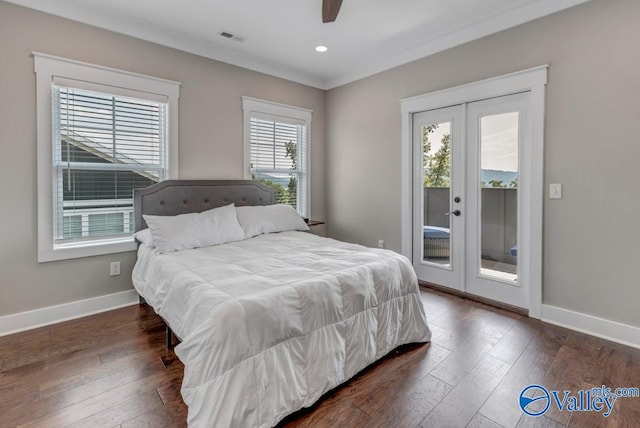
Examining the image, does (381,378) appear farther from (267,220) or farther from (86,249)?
(86,249)

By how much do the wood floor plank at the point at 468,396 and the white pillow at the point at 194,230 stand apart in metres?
2.16

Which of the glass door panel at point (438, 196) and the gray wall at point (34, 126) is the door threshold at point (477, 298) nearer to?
the glass door panel at point (438, 196)

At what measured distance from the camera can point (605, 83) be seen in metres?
2.47

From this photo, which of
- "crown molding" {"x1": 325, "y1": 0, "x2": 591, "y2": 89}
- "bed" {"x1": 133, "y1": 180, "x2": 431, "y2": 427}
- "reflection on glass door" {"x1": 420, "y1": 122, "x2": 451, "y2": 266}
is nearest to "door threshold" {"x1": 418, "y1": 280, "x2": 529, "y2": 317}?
"reflection on glass door" {"x1": 420, "y1": 122, "x2": 451, "y2": 266}

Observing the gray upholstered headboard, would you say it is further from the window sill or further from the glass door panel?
the glass door panel

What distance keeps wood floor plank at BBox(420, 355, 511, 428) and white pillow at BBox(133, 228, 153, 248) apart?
246 centimetres

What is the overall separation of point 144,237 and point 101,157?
0.90 m

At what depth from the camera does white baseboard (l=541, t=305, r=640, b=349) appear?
2412 millimetres

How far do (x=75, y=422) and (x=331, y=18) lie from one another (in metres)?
2.92

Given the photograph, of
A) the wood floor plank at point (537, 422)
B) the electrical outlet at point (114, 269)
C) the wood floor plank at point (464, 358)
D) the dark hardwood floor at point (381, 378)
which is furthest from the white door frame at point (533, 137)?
the electrical outlet at point (114, 269)

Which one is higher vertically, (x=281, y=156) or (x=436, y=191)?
(x=281, y=156)

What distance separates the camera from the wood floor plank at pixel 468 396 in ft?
5.44

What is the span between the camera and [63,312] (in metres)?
2.87

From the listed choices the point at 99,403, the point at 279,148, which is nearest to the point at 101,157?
the point at 279,148
